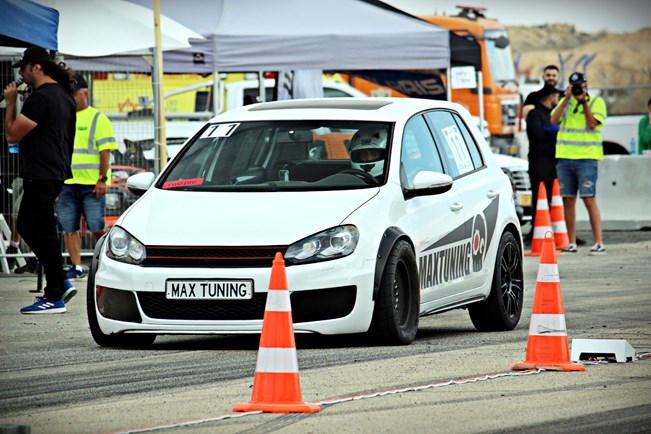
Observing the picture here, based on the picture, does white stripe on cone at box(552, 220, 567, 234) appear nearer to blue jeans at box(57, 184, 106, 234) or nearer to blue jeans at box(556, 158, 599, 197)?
blue jeans at box(556, 158, 599, 197)

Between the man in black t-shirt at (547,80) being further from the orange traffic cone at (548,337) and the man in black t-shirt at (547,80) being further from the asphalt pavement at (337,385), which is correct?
the orange traffic cone at (548,337)

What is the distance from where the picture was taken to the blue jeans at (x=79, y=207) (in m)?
15.2

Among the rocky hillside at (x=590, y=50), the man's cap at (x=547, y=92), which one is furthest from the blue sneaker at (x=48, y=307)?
the rocky hillside at (x=590, y=50)

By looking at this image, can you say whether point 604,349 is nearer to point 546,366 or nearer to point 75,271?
point 546,366

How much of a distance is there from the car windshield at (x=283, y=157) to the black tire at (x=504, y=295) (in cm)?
140

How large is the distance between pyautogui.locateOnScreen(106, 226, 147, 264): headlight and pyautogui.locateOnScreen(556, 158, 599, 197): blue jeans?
33.7 ft

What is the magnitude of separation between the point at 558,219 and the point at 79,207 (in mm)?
6657

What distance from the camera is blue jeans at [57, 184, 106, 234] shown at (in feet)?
49.8

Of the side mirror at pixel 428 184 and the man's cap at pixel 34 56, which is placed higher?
the man's cap at pixel 34 56

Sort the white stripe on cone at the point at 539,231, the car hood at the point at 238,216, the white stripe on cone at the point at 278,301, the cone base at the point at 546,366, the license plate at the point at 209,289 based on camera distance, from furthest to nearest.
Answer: the white stripe on cone at the point at 539,231, the car hood at the point at 238,216, the license plate at the point at 209,289, the cone base at the point at 546,366, the white stripe on cone at the point at 278,301

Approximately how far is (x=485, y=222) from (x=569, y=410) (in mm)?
3803

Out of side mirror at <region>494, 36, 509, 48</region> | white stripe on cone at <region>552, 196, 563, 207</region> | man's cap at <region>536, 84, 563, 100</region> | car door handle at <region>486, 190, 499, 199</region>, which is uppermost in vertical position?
side mirror at <region>494, 36, 509, 48</region>

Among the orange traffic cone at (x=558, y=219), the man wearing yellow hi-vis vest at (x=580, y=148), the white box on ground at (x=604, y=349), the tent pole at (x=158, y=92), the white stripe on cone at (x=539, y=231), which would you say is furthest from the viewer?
the orange traffic cone at (x=558, y=219)

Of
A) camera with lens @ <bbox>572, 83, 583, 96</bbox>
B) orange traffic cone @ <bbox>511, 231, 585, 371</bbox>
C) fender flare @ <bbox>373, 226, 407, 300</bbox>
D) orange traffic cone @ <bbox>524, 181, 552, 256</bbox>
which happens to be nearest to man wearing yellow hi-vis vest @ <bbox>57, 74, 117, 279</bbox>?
orange traffic cone @ <bbox>524, 181, 552, 256</bbox>
